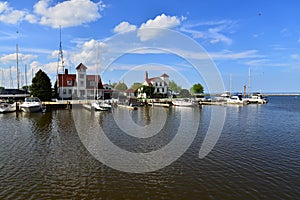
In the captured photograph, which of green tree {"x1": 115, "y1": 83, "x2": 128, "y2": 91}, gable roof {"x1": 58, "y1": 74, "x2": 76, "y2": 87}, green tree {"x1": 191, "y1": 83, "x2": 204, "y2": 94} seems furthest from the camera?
green tree {"x1": 191, "y1": 83, "x2": 204, "y2": 94}

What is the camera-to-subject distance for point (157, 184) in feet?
34.3

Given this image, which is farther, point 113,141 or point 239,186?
point 113,141

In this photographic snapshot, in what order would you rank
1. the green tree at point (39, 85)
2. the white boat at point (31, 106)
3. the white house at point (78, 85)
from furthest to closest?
the white house at point (78, 85) < the green tree at point (39, 85) < the white boat at point (31, 106)

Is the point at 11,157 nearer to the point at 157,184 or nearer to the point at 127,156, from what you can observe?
the point at 127,156

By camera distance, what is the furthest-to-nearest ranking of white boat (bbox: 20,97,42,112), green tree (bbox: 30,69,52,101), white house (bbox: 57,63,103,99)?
1. white house (bbox: 57,63,103,99)
2. green tree (bbox: 30,69,52,101)
3. white boat (bbox: 20,97,42,112)

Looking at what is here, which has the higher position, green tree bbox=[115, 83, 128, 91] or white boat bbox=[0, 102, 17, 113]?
A: green tree bbox=[115, 83, 128, 91]

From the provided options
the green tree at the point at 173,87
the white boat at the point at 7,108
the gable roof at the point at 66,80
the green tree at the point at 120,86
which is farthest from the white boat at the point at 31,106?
the green tree at the point at 173,87

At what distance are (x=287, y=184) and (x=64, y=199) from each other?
10.3 meters

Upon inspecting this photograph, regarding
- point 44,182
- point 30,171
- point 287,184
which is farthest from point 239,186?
point 30,171

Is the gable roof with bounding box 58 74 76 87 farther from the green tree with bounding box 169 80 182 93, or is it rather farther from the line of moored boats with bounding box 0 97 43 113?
the green tree with bounding box 169 80 182 93

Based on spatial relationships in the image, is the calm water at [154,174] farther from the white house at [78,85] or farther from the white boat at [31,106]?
the white house at [78,85]

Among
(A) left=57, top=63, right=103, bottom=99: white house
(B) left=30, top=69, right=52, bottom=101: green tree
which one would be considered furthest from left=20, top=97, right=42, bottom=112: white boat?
(A) left=57, top=63, right=103, bottom=99: white house

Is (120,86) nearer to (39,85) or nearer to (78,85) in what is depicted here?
(78,85)

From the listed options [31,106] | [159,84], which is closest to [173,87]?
[159,84]
